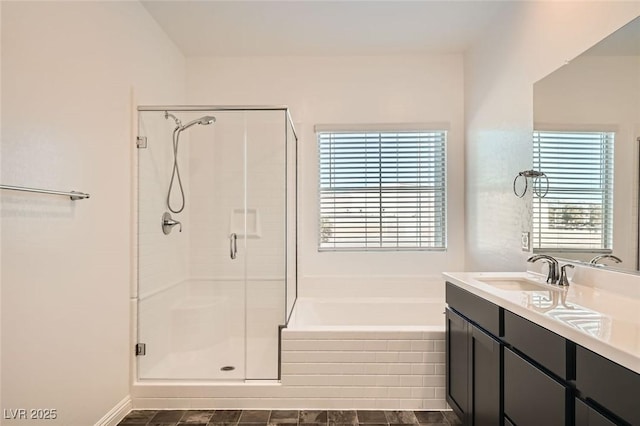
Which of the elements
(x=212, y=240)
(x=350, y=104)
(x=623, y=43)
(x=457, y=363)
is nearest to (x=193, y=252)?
(x=212, y=240)

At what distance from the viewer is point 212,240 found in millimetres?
3215

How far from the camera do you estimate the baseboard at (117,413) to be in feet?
7.25

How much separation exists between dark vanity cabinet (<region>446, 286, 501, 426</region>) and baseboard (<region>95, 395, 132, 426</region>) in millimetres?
1964

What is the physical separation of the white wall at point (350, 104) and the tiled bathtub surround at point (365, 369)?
1104 mm

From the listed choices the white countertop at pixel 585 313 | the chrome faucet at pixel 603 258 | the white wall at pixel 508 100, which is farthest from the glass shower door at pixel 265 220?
the chrome faucet at pixel 603 258

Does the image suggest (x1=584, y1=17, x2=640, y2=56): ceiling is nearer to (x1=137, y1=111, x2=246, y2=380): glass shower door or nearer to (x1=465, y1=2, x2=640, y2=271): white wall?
(x1=465, y1=2, x2=640, y2=271): white wall

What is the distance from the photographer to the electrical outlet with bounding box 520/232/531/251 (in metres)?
2.37

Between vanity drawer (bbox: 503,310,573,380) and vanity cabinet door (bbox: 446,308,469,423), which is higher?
vanity drawer (bbox: 503,310,573,380)

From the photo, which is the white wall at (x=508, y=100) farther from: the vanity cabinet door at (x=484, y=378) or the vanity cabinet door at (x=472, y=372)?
the vanity cabinet door at (x=484, y=378)

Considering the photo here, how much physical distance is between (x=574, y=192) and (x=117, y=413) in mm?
2842

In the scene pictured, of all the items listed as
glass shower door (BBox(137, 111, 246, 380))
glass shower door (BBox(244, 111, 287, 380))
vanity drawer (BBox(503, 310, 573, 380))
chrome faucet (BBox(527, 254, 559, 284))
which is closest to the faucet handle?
chrome faucet (BBox(527, 254, 559, 284))

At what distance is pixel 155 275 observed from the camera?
9.30 ft

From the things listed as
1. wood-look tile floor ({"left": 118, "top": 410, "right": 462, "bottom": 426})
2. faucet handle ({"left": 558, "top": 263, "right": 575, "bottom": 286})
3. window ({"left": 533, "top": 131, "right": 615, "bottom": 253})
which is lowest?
wood-look tile floor ({"left": 118, "top": 410, "right": 462, "bottom": 426})

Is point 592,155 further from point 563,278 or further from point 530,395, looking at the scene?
point 530,395
